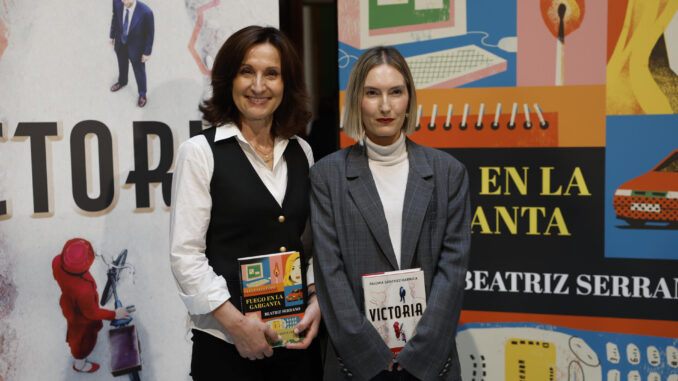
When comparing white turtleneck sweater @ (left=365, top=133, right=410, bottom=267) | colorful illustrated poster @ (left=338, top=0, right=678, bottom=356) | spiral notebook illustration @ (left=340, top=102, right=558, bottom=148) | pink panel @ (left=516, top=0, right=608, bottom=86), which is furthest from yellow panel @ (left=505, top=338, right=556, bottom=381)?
white turtleneck sweater @ (left=365, top=133, right=410, bottom=267)

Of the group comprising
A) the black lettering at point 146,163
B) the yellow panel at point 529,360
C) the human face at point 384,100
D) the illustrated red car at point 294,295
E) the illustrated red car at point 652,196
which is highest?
the human face at point 384,100

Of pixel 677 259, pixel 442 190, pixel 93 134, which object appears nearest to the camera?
pixel 442 190

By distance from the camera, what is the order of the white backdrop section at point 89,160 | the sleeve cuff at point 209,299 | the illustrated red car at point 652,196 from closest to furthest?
the sleeve cuff at point 209,299 → the illustrated red car at point 652,196 → the white backdrop section at point 89,160

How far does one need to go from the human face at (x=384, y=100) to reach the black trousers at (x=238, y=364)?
2.33 ft

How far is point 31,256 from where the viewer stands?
98.4 inches

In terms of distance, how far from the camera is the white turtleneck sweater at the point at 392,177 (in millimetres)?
1613

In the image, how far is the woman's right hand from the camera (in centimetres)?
156

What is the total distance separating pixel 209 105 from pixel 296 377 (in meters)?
0.86

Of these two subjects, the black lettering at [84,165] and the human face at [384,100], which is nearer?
the human face at [384,100]

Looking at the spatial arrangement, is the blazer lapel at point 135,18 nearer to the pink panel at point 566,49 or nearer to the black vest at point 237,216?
the black vest at point 237,216

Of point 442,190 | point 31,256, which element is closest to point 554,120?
point 442,190

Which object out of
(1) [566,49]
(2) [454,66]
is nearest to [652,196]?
(1) [566,49]

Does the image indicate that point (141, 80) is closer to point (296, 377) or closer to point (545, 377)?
point (296, 377)

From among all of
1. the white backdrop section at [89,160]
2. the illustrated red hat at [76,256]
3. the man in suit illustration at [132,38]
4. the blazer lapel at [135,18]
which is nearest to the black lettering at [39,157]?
the white backdrop section at [89,160]
